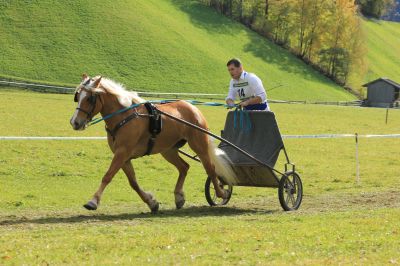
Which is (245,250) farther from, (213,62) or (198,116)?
(213,62)

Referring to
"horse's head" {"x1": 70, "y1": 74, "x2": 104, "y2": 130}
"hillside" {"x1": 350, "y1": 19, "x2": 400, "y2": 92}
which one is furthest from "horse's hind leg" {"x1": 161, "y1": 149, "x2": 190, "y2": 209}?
"hillside" {"x1": 350, "y1": 19, "x2": 400, "y2": 92}

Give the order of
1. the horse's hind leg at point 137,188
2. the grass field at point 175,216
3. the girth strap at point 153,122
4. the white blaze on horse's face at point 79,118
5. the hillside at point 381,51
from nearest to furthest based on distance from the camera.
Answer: the grass field at point 175,216 → the white blaze on horse's face at point 79,118 → the girth strap at point 153,122 → the horse's hind leg at point 137,188 → the hillside at point 381,51

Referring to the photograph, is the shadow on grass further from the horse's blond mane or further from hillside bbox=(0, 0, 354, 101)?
hillside bbox=(0, 0, 354, 101)

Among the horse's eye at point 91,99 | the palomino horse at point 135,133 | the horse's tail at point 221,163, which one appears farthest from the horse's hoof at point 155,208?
the horse's eye at point 91,99

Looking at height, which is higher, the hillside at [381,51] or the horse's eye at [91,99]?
the horse's eye at [91,99]

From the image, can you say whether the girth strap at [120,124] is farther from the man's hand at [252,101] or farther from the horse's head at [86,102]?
the man's hand at [252,101]

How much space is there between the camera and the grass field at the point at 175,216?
7547 mm

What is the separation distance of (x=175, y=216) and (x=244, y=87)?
3014 millimetres

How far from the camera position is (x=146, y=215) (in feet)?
36.8

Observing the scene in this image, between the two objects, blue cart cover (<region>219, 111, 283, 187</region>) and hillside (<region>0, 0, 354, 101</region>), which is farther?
hillside (<region>0, 0, 354, 101</region>)

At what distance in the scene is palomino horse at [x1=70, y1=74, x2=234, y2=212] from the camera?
415 inches

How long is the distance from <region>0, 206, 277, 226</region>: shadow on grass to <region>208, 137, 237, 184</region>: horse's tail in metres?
0.61

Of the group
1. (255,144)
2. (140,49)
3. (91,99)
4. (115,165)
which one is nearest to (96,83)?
(91,99)

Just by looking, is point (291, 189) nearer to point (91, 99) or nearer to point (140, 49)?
point (91, 99)
